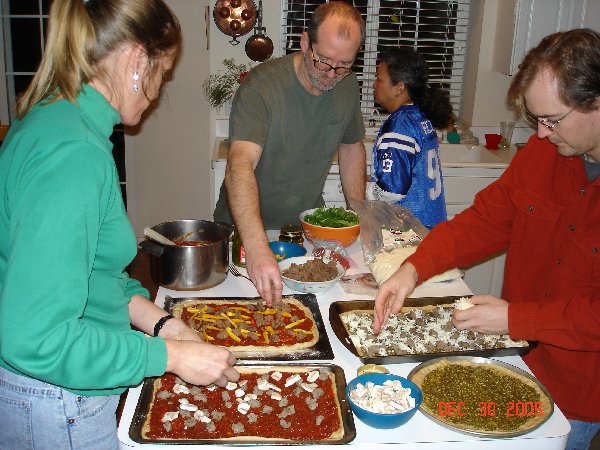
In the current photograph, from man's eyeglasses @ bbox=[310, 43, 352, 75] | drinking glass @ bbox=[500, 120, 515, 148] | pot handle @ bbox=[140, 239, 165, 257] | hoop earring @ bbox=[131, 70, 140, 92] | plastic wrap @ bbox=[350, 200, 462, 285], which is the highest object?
man's eyeglasses @ bbox=[310, 43, 352, 75]

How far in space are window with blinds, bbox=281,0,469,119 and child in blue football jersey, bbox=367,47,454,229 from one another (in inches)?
55.6

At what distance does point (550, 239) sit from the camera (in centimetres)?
170

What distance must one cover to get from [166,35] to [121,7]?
10 centimetres

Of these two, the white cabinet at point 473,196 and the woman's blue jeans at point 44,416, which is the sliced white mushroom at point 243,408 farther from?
the white cabinet at point 473,196

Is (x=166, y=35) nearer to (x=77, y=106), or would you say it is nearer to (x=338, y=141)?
(x=77, y=106)

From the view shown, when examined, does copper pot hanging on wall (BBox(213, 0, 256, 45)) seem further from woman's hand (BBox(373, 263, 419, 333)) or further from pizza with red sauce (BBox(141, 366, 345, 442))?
pizza with red sauce (BBox(141, 366, 345, 442))

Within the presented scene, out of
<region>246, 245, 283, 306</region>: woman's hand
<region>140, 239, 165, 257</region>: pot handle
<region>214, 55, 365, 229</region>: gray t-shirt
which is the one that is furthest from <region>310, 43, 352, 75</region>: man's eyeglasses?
<region>140, 239, 165, 257</region>: pot handle

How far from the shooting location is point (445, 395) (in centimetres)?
138

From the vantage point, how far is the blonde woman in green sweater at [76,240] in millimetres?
931

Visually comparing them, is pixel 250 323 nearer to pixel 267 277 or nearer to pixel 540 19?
pixel 267 277

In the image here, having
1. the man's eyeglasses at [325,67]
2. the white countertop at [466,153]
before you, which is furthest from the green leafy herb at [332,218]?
the white countertop at [466,153]

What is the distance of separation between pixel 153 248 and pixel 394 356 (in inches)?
30.4

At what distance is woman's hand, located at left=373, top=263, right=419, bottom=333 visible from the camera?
5.41ft

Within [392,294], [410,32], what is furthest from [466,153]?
[392,294]
